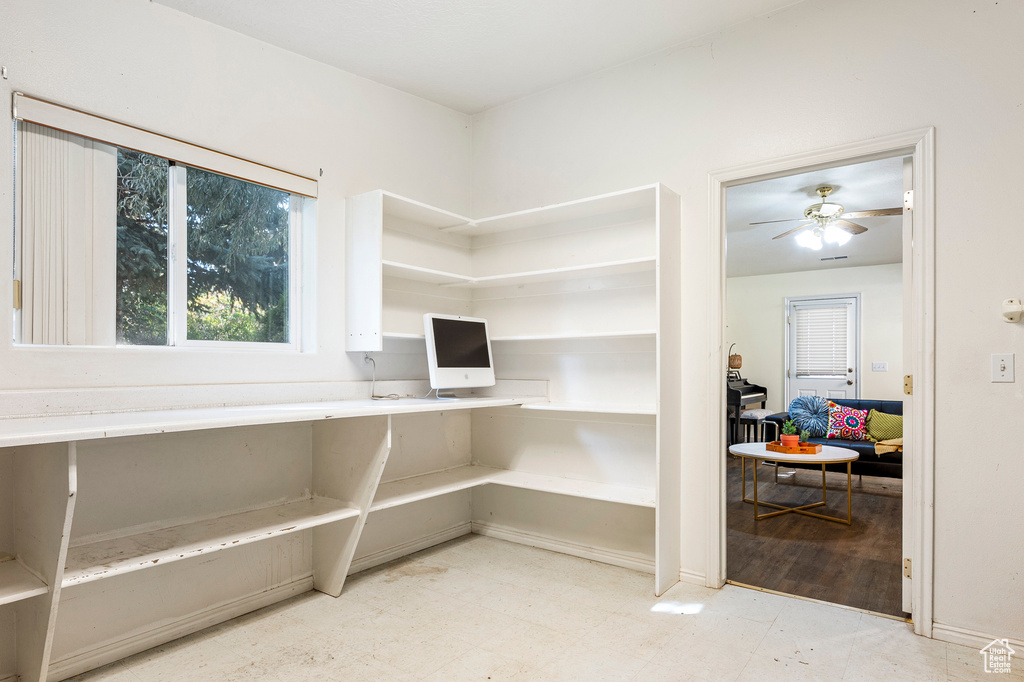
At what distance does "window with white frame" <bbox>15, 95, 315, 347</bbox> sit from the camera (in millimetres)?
1998

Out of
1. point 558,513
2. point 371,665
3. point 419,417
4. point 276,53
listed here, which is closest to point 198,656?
point 371,665

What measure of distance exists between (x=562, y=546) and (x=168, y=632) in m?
1.88

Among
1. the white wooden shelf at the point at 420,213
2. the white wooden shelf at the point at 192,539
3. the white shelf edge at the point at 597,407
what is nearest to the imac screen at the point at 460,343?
the white shelf edge at the point at 597,407

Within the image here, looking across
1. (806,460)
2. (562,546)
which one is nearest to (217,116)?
(562,546)

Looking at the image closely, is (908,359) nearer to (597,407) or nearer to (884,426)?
(597,407)

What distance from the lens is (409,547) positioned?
316 centimetres

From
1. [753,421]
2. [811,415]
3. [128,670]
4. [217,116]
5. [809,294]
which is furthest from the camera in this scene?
[809,294]

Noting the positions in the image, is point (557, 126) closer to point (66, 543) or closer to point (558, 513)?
point (558, 513)

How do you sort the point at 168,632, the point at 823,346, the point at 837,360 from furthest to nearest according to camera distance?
the point at 823,346 → the point at 837,360 → the point at 168,632

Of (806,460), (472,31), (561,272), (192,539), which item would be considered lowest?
(806,460)

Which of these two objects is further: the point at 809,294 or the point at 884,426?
the point at 809,294

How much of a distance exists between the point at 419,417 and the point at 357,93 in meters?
1.77

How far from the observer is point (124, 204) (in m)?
2.23

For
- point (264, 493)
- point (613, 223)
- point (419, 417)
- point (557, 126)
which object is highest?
point (557, 126)
